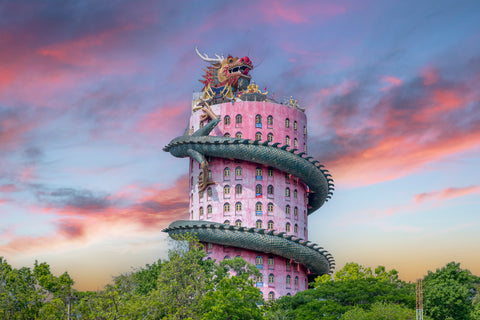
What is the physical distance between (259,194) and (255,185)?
994 millimetres

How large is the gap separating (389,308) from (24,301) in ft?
86.8

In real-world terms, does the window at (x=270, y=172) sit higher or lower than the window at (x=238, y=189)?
higher

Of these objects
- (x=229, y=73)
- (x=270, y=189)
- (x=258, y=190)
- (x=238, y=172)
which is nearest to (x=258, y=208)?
(x=258, y=190)

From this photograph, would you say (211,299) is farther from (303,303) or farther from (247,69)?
(247,69)

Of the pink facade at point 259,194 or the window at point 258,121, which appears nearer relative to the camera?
the pink facade at point 259,194

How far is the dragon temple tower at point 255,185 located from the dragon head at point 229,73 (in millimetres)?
334

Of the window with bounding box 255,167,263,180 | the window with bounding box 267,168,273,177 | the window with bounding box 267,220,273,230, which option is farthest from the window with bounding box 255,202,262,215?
the window with bounding box 267,168,273,177

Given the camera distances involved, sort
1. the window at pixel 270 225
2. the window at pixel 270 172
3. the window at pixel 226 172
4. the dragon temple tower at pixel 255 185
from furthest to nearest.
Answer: the window at pixel 270 172 → the window at pixel 226 172 → the window at pixel 270 225 → the dragon temple tower at pixel 255 185

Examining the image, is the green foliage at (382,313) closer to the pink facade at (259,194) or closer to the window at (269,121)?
the pink facade at (259,194)

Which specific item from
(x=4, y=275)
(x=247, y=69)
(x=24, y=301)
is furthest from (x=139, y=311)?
(x=247, y=69)

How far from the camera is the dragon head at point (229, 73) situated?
74812 millimetres

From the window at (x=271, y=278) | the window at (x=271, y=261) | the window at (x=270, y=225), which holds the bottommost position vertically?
the window at (x=271, y=278)

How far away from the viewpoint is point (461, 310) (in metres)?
59.7

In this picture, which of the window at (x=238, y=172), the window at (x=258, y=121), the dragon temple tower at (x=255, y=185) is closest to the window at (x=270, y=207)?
the dragon temple tower at (x=255, y=185)
